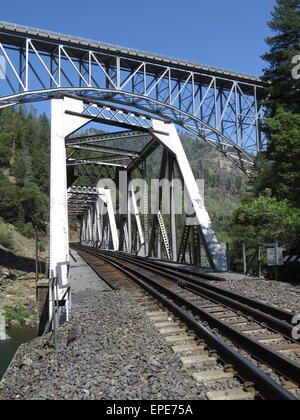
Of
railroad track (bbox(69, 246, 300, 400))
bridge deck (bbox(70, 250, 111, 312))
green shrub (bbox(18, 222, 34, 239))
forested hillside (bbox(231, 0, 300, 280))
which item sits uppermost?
forested hillside (bbox(231, 0, 300, 280))

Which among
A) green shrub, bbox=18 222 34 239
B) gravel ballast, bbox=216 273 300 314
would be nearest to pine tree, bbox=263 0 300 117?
gravel ballast, bbox=216 273 300 314

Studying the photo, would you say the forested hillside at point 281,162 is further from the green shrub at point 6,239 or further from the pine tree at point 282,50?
the green shrub at point 6,239

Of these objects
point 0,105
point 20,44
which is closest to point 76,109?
point 0,105

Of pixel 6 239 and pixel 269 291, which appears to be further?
pixel 6 239

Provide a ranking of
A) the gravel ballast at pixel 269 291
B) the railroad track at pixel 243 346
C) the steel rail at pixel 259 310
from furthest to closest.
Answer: the gravel ballast at pixel 269 291 → the steel rail at pixel 259 310 → the railroad track at pixel 243 346

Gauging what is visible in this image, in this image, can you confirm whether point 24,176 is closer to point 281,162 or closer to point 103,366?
point 281,162

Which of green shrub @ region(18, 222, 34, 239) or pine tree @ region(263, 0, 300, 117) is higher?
pine tree @ region(263, 0, 300, 117)

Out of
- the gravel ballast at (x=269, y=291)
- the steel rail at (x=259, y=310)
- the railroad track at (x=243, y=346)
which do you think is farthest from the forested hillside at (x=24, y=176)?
the railroad track at (x=243, y=346)

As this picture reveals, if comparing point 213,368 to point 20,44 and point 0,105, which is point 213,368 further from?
point 20,44

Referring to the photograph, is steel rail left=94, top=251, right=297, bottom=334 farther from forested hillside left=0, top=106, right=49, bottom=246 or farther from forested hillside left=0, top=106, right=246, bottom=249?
forested hillside left=0, top=106, right=49, bottom=246

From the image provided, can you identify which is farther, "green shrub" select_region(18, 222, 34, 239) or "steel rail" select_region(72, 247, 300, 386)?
"green shrub" select_region(18, 222, 34, 239)

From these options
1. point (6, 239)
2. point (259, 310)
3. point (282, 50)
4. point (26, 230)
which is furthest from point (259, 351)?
point (26, 230)

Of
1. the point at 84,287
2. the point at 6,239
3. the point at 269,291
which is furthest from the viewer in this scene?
the point at 6,239
